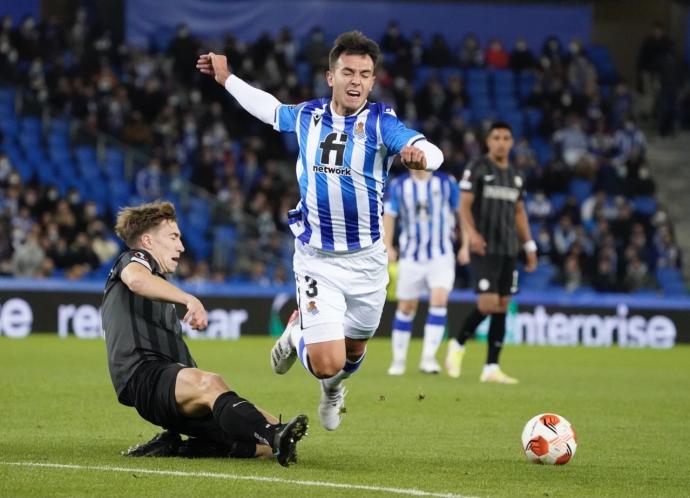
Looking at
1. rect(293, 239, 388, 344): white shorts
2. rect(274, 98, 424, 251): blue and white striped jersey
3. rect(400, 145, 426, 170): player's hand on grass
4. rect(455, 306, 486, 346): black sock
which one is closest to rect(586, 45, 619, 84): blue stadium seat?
rect(455, 306, 486, 346): black sock

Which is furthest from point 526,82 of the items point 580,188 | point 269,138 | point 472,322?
point 472,322

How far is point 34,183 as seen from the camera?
73.1 ft

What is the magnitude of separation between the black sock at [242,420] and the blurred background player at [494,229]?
6.13 metres

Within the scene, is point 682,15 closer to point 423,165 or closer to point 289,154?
point 289,154

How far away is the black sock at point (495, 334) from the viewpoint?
42.2 feet

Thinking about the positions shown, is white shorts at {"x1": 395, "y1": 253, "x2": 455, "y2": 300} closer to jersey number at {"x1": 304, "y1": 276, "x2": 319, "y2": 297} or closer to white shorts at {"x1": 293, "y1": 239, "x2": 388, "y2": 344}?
white shorts at {"x1": 293, "y1": 239, "x2": 388, "y2": 344}

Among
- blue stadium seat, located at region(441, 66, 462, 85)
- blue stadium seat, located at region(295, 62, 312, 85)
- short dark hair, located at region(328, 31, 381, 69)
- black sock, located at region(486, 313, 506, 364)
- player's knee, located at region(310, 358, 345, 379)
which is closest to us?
short dark hair, located at region(328, 31, 381, 69)

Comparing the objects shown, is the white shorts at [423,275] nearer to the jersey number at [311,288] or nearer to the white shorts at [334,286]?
the white shorts at [334,286]

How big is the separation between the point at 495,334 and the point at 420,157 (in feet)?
21.0

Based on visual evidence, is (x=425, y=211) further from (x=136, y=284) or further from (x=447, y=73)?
(x=447, y=73)

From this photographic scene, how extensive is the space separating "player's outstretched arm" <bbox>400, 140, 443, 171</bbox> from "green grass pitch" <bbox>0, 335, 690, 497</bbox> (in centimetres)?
155

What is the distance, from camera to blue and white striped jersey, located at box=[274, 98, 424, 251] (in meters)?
7.58

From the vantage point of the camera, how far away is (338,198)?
7.65 m

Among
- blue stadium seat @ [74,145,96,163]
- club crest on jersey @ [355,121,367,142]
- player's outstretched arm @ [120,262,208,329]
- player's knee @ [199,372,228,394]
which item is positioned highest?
club crest on jersey @ [355,121,367,142]
